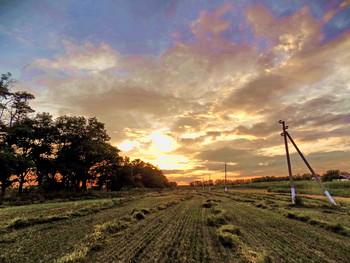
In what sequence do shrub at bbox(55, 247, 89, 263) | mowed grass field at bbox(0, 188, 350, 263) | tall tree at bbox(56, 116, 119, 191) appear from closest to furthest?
1. shrub at bbox(55, 247, 89, 263)
2. mowed grass field at bbox(0, 188, 350, 263)
3. tall tree at bbox(56, 116, 119, 191)

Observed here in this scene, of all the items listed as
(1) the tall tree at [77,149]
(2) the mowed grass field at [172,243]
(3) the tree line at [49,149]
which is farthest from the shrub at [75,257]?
(1) the tall tree at [77,149]

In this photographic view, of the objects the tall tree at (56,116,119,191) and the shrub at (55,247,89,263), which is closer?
the shrub at (55,247,89,263)

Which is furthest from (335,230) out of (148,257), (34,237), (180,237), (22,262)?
(34,237)

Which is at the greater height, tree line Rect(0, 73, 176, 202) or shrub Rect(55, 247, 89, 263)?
tree line Rect(0, 73, 176, 202)

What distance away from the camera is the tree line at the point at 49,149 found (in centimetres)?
3353

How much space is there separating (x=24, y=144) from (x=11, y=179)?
7076 mm

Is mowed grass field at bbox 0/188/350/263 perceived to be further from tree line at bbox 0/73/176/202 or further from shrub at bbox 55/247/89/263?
tree line at bbox 0/73/176/202

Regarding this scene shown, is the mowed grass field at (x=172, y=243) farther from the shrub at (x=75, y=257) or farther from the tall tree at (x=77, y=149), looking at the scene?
the tall tree at (x=77, y=149)

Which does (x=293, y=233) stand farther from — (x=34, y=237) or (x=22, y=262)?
(x=34, y=237)

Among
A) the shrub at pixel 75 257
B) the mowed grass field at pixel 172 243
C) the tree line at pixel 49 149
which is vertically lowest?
the mowed grass field at pixel 172 243

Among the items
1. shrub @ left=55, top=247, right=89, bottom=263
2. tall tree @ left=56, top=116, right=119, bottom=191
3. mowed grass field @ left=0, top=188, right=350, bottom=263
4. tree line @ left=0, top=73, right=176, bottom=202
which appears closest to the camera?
shrub @ left=55, top=247, right=89, bottom=263

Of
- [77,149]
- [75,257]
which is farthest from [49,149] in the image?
[75,257]

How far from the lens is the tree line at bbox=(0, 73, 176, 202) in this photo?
3353 cm

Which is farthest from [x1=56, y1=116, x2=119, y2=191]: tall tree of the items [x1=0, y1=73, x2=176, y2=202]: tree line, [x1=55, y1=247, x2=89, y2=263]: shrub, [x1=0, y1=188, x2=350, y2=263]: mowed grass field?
[x1=55, y1=247, x2=89, y2=263]: shrub
